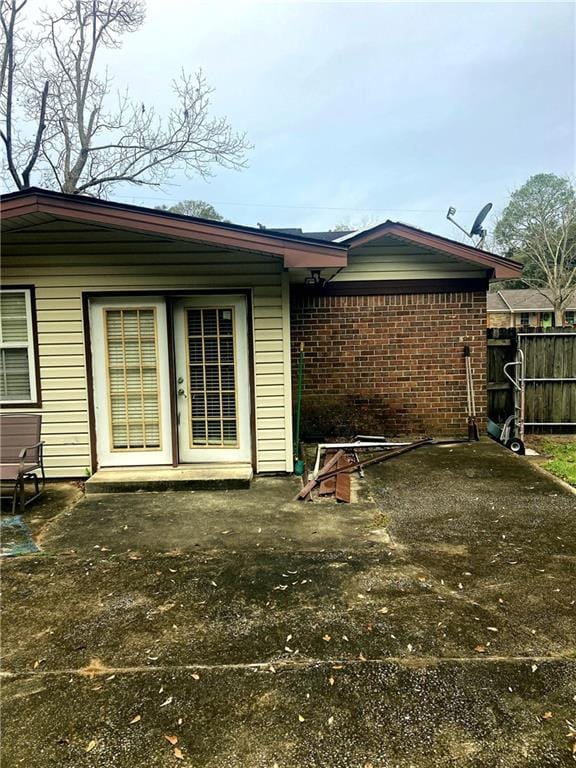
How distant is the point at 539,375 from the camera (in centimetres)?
837

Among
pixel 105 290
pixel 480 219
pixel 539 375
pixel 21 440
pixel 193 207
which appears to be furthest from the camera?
pixel 193 207

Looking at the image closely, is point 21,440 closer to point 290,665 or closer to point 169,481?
point 169,481

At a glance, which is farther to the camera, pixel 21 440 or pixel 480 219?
pixel 480 219

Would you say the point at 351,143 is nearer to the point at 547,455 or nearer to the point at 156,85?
the point at 156,85

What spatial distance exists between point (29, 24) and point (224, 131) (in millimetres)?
5791

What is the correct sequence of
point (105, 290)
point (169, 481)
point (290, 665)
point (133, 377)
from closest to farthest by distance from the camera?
point (290, 665), point (169, 481), point (105, 290), point (133, 377)

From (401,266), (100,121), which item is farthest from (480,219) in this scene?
(100,121)

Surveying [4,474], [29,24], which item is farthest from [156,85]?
[4,474]

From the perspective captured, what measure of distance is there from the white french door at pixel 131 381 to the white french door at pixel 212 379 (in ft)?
0.62

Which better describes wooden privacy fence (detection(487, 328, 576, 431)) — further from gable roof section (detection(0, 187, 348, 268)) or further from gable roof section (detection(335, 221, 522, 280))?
gable roof section (detection(0, 187, 348, 268))

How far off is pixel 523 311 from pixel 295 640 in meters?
30.9

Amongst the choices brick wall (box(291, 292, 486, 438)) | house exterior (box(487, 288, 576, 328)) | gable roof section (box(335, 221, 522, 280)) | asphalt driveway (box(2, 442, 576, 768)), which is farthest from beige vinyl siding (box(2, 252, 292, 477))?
house exterior (box(487, 288, 576, 328))

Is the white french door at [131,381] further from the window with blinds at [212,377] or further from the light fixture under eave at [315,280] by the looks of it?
the light fixture under eave at [315,280]

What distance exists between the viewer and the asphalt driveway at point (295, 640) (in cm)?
183
